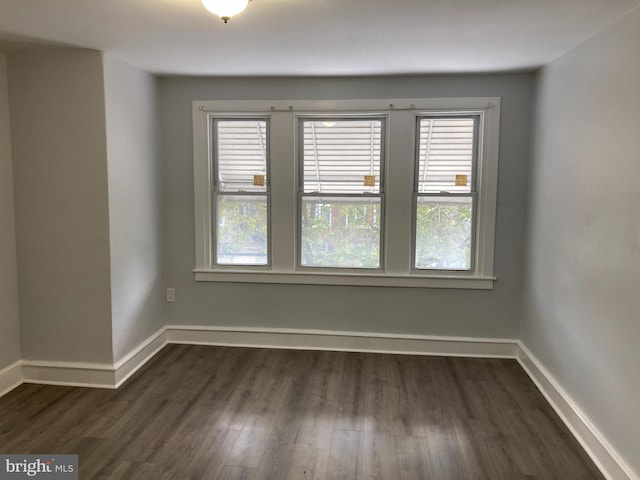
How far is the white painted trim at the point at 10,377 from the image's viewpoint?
321 cm

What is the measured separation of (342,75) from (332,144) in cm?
57

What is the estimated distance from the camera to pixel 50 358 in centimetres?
336

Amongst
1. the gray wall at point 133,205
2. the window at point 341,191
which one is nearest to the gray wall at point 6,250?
the gray wall at point 133,205

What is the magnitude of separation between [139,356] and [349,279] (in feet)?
6.02

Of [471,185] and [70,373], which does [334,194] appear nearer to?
[471,185]

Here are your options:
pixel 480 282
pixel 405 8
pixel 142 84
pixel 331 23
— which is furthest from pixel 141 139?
pixel 480 282

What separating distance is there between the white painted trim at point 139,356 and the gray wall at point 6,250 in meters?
0.75

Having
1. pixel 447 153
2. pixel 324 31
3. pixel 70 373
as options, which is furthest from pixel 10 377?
pixel 447 153

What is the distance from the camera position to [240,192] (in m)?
4.11

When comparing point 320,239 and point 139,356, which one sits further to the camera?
point 320,239

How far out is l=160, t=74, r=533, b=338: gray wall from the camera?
378 centimetres

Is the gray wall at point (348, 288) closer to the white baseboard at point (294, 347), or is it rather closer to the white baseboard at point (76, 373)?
the white baseboard at point (294, 347)

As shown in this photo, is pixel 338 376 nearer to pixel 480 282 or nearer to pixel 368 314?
pixel 368 314

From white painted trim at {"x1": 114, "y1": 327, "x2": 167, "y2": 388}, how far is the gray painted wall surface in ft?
0.46
